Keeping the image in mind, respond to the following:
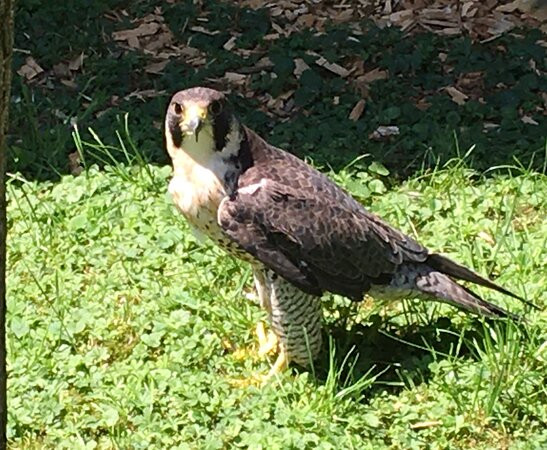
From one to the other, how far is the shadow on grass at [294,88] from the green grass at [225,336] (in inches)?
9.0

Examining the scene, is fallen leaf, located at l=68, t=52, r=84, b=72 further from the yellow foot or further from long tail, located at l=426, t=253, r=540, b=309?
long tail, located at l=426, t=253, r=540, b=309

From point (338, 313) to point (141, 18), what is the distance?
2.90 m

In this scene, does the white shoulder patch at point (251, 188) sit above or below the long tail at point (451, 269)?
above

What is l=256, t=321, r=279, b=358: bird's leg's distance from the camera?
4.75 meters

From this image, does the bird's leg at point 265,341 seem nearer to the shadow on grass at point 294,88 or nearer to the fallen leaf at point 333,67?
the shadow on grass at point 294,88

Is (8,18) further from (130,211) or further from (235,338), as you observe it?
(130,211)

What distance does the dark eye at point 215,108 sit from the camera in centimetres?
427

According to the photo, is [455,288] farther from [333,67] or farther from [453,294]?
[333,67]

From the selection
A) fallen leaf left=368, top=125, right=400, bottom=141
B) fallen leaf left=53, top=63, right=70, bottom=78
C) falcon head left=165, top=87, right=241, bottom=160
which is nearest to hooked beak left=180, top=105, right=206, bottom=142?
falcon head left=165, top=87, right=241, bottom=160

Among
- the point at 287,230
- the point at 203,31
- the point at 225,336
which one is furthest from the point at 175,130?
the point at 203,31

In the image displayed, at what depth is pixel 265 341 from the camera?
15.8 feet

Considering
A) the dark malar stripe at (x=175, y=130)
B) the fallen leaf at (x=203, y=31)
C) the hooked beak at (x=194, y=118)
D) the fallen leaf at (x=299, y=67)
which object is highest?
the hooked beak at (x=194, y=118)

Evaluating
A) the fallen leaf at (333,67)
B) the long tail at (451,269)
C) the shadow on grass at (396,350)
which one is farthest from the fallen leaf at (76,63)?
the long tail at (451,269)

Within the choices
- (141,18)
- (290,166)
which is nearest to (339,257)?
(290,166)
